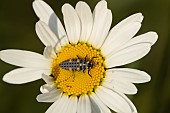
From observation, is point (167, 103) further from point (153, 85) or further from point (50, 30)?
point (50, 30)

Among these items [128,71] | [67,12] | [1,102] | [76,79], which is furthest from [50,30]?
[1,102]

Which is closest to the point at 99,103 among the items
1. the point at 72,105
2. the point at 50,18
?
the point at 72,105

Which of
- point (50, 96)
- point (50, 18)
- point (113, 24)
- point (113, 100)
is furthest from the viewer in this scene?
point (113, 24)

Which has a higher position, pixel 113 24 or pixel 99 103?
pixel 113 24

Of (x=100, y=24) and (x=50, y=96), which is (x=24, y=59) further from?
(x=100, y=24)

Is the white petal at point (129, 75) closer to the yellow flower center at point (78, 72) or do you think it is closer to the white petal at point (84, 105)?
the yellow flower center at point (78, 72)

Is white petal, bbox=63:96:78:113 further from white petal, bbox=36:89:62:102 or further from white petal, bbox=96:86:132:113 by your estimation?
white petal, bbox=96:86:132:113

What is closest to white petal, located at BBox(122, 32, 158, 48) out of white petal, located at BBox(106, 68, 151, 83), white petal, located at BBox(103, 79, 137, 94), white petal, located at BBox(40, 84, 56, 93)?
white petal, located at BBox(106, 68, 151, 83)
